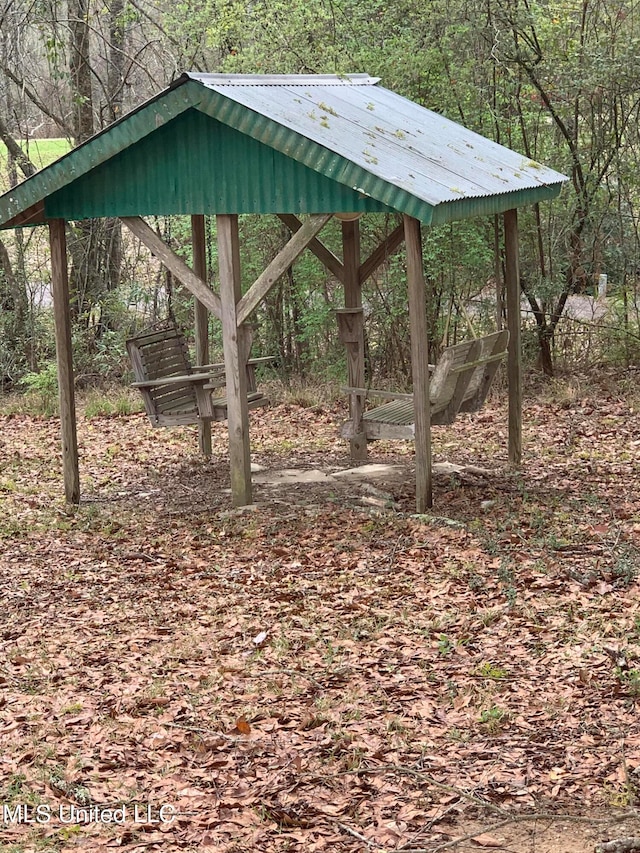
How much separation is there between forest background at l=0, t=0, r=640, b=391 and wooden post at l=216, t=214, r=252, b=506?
16.6 ft

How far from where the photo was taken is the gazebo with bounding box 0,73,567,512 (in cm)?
805

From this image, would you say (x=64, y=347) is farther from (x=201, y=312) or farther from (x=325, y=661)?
(x=325, y=661)

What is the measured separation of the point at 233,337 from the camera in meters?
8.92

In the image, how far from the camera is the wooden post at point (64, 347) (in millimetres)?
9602

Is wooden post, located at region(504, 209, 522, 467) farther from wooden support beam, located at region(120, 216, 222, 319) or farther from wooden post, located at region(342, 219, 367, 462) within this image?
wooden support beam, located at region(120, 216, 222, 319)

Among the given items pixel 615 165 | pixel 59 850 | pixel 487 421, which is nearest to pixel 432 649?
pixel 59 850

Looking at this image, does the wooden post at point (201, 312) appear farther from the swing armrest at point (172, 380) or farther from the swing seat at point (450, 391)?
the swing seat at point (450, 391)

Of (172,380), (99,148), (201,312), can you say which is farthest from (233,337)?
(201,312)

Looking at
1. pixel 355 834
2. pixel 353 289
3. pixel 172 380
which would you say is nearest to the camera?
pixel 355 834

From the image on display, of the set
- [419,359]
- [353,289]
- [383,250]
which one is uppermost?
[383,250]

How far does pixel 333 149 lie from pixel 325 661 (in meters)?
3.58

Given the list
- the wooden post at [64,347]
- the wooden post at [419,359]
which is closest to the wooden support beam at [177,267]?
the wooden post at [64,347]

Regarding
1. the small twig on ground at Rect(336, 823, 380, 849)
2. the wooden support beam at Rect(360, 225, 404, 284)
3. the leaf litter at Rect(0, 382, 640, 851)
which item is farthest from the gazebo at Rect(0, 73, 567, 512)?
the small twig on ground at Rect(336, 823, 380, 849)

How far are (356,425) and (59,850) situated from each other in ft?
17.0
